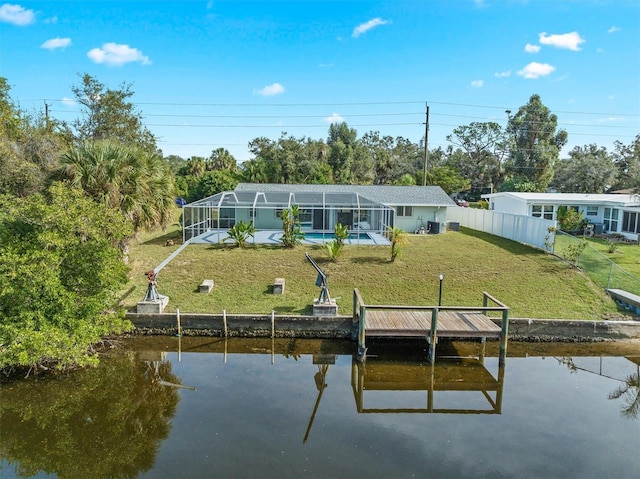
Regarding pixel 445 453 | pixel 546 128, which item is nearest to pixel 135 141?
pixel 445 453

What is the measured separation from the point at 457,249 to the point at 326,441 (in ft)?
45.7

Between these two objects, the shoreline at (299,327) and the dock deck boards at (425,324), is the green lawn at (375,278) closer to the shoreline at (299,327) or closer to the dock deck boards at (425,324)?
the shoreline at (299,327)

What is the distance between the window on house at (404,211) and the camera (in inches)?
1031

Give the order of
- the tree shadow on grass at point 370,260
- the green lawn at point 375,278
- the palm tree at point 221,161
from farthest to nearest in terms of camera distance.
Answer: the palm tree at point 221,161 < the tree shadow on grass at point 370,260 < the green lawn at point 375,278

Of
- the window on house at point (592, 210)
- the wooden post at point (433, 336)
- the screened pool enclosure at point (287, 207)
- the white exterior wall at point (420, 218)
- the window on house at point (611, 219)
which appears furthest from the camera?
the window on house at point (592, 210)

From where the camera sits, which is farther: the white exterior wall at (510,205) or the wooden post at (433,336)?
the white exterior wall at (510,205)

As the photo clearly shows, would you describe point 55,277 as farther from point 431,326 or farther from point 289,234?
point 289,234

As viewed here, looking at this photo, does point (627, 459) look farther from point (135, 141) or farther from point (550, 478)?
point (135, 141)

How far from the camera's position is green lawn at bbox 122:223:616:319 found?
1434 centimetres

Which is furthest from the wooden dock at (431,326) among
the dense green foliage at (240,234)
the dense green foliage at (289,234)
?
the dense green foliage at (240,234)

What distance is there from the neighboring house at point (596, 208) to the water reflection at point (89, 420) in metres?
24.2

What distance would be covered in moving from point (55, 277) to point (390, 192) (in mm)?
20694

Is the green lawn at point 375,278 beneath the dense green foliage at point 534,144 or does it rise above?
beneath

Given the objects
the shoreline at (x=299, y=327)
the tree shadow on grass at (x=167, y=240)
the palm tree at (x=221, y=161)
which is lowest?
the shoreline at (x=299, y=327)
